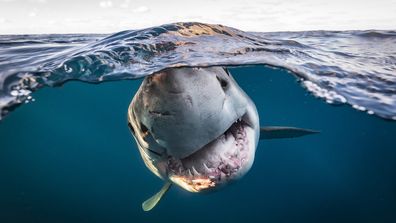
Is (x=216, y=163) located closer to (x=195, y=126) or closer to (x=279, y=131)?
(x=195, y=126)

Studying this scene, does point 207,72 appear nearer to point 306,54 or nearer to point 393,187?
point 306,54

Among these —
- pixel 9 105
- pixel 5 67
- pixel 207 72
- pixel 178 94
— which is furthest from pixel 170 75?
pixel 5 67

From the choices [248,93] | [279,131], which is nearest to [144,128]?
[279,131]

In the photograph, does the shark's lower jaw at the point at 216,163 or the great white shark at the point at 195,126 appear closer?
the great white shark at the point at 195,126

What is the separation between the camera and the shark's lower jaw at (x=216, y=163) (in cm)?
276

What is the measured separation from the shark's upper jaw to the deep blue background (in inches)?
605

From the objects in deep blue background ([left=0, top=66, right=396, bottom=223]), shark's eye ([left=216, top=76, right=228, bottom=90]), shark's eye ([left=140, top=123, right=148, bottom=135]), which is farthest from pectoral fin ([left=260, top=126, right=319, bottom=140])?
deep blue background ([left=0, top=66, right=396, bottom=223])

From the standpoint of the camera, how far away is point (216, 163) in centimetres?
280

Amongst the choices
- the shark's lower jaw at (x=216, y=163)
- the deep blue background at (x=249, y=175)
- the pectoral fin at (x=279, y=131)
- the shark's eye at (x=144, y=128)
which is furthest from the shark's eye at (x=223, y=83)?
the deep blue background at (x=249, y=175)

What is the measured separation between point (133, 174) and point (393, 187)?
29170mm

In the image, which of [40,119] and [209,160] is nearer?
[209,160]

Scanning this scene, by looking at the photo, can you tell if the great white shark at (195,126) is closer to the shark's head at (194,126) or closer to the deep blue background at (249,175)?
the shark's head at (194,126)

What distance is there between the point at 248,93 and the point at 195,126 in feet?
52.5

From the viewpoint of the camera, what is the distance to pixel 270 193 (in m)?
34.0
